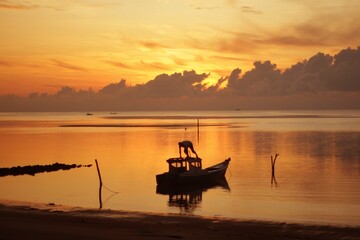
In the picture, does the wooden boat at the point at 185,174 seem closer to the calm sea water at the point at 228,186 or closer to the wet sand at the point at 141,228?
the calm sea water at the point at 228,186

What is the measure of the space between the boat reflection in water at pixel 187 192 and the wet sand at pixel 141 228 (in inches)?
263

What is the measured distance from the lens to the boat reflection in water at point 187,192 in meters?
29.3

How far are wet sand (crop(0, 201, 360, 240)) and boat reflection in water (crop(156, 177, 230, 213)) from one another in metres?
6.69

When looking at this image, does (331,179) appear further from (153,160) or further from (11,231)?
(11,231)

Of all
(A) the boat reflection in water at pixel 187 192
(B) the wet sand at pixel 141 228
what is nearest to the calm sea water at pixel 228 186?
(A) the boat reflection in water at pixel 187 192

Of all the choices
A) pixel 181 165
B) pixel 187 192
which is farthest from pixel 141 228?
pixel 181 165

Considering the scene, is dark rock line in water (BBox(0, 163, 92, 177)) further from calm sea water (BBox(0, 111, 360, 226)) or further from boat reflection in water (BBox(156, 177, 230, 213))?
boat reflection in water (BBox(156, 177, 230, 213))

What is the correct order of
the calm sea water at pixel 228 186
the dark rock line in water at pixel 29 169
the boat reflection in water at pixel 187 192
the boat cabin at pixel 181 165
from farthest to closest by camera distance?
the dark rock line in water at pixel 29 169 → the boat cabin at pixel 181 165 → the boat reflection in water at pixel 187 192 → the calm sea water at pixel 228 186

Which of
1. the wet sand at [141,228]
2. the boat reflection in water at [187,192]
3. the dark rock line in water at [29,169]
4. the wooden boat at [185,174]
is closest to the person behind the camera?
the wet sand at [141,228]

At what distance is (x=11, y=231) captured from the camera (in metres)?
17.0

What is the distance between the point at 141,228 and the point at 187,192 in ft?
51.2

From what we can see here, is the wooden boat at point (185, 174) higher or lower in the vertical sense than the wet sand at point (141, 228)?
higher

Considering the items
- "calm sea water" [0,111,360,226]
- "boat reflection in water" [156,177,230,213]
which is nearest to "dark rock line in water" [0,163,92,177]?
"calm sea water" [0,111,360,226]

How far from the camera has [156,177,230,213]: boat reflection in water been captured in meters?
29.3
